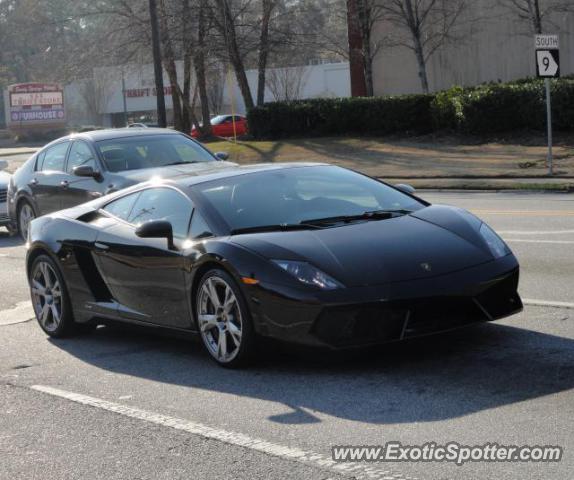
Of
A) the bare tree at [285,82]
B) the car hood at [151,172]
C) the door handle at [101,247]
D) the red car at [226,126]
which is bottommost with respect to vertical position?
the door handle at [101,247]

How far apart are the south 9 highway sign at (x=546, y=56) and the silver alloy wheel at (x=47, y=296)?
14.3 m

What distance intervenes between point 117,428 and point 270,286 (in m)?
1.31

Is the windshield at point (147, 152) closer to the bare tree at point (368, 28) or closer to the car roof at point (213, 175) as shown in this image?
the car roof at point (213, 175)

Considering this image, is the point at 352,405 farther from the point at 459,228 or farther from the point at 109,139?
the point at 109,139

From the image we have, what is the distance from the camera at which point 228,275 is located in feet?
22.6

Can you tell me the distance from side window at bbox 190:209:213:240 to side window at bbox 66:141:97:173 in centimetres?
688

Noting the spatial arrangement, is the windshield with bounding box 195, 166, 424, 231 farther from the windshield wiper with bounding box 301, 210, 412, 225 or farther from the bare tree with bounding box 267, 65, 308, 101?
the bare tree with bounding box 267, 65, 308, 101

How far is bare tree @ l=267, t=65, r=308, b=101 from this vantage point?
60500 millimetres

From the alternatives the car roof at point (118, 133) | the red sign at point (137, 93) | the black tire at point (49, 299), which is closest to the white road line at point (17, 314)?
the black tire at point (49, 299)

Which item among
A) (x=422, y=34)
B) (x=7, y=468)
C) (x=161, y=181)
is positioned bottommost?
(x=7, y=468)

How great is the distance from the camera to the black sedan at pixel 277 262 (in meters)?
6.50

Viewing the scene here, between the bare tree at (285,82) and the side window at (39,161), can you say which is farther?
the bare tree at (285,82)

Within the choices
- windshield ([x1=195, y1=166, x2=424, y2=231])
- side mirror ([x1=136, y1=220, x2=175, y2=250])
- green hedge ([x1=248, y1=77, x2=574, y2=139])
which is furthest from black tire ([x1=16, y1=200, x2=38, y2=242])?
green hedge ([x1=248, y1=77, x2=574, y2=139])

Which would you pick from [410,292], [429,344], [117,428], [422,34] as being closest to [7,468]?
[117,428]
